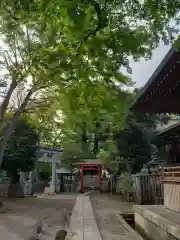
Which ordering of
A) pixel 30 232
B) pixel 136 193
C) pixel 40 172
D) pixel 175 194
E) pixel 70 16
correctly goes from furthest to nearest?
pixel 40 172
pixel 136 193
pixel 30 232
pixel 175 194
pixel 70 16

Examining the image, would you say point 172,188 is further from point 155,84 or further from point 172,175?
point 155,84

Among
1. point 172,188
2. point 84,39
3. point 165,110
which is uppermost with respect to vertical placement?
point 165,110

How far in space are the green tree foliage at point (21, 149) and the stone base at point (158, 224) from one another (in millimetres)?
8997

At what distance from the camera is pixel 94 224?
700cm

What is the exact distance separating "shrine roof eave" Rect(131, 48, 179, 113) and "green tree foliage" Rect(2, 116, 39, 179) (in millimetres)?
9331

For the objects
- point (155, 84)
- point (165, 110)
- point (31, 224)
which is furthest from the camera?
point (31, 224)

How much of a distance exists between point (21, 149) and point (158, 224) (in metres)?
10.9

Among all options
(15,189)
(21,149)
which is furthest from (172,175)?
(15,189)

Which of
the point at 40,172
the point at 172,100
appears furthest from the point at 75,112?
the point at 40,172

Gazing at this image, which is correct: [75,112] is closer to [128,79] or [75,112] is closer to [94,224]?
[128,79]

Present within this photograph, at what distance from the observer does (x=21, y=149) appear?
15.1 meters

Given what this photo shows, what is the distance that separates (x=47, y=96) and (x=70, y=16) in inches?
286

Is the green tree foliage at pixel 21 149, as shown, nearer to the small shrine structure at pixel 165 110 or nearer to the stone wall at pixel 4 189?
the stone wall at pixel 4 189

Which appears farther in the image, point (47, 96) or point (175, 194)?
point (47, 96)
